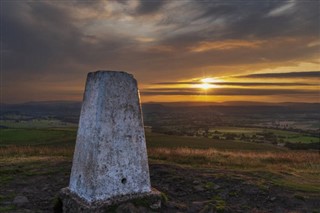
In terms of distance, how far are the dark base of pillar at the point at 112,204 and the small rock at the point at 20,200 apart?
3.90 feet

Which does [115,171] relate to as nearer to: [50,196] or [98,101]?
[98,101]

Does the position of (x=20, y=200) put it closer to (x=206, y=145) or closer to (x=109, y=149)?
(x=109, y=149)

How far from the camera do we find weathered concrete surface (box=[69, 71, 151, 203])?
8.05 meters

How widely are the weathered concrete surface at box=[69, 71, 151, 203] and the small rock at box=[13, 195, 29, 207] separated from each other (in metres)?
1.96

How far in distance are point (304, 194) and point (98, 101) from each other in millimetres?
7074

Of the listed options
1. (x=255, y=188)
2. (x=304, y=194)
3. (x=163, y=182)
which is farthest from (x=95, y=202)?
(x=304, y=194)

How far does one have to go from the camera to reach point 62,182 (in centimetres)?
1187

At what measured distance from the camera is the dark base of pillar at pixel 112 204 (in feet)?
26.4

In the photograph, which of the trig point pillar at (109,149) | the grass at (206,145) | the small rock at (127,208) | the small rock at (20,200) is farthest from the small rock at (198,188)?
the grass at (206,145)

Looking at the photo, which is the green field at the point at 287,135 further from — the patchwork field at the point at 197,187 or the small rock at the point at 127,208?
the small rock at the point at 127,208

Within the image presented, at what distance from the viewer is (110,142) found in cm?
813

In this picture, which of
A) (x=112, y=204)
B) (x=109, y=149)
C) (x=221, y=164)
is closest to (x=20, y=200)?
(x=112, y=204)

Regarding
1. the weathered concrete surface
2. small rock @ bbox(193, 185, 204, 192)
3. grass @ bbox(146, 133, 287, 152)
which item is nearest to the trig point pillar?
the weathered concrete surface

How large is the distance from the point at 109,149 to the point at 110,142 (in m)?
0.16
